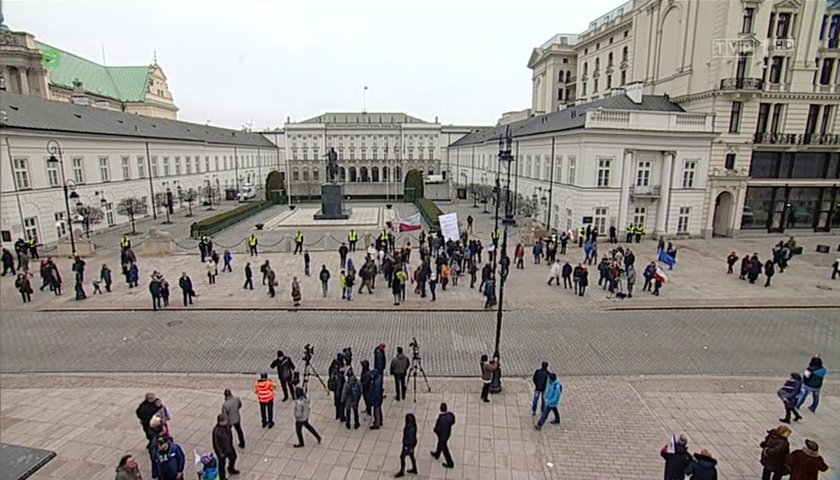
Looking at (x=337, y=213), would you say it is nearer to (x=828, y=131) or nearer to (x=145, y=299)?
(x=145, y=299)

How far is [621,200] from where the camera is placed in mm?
31406

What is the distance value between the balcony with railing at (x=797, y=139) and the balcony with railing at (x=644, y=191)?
8.58m

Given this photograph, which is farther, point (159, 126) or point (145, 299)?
point (159, 126)

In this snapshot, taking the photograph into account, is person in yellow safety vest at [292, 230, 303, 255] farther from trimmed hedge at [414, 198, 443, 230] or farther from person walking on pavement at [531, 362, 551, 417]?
person walking on pavement at [531, 362, 551, 417]

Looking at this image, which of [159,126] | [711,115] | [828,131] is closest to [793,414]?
[711,115]

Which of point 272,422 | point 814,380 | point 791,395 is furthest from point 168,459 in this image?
point 814,380

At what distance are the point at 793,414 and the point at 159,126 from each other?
5648cm

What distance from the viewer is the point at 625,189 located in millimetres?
31297

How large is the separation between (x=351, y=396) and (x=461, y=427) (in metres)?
2.58

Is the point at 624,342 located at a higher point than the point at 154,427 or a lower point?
lower

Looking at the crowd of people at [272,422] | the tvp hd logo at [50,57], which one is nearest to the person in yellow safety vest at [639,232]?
the crowd of people at [272,422]

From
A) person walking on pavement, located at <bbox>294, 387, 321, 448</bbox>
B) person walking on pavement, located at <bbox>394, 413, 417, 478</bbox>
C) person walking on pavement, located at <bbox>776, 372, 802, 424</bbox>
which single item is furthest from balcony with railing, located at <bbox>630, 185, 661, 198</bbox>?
person walking on pavement, located at <bbox>294, 387, 321, 448</bbox>

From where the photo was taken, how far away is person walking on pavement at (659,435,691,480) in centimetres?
804

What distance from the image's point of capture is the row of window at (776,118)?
107 ft
